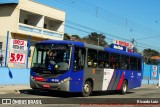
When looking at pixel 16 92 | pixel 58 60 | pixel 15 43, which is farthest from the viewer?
pixel 15 43

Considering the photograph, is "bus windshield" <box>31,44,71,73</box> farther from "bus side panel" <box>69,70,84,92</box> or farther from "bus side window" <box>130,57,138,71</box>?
"bus side window" <box>130,57,138,71</box>

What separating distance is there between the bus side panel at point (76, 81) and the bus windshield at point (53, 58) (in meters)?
0.60

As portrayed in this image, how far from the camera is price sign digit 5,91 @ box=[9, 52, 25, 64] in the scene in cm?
2606

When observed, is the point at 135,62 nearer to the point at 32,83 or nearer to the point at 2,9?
the point at 32,83

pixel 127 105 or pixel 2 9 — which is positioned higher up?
pixel 2 9

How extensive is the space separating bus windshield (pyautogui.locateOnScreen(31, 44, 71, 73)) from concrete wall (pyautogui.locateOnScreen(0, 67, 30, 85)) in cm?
559

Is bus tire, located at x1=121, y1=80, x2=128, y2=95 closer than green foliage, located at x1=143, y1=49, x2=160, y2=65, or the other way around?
bus tire, located at x1=121, y1=80, x2=128, y2=95

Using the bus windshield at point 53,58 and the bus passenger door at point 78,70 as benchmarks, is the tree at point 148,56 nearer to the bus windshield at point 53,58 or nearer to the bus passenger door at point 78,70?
the bus passenger door at point 78,70

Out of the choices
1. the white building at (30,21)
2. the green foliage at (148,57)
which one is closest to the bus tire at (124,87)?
the white building at (30,21)

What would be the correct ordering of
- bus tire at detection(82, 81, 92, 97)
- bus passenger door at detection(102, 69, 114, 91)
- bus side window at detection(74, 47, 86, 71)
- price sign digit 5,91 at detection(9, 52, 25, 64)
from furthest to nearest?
price sign digit 5,91 at detection(9, 52, 25, 64)
bus passenger door at detection(102, 69, 114, 91)
bus tire at detection(82, 81, 92, 97)
bus side window at detection(74, 47, 86, 71)

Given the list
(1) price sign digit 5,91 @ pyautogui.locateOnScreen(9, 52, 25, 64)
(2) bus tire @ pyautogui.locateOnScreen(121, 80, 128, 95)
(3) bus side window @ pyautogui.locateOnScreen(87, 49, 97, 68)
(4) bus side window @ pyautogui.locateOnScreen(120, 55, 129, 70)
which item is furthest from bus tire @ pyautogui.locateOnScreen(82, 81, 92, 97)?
(1) price sign digit 5,91 @ pyautogui.locateOnScreen(9, 52, 25, 64)

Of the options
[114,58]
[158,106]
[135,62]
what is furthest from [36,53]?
[135,62]

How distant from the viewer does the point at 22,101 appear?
1288 centimetres

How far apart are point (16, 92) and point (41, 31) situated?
2657 cm
